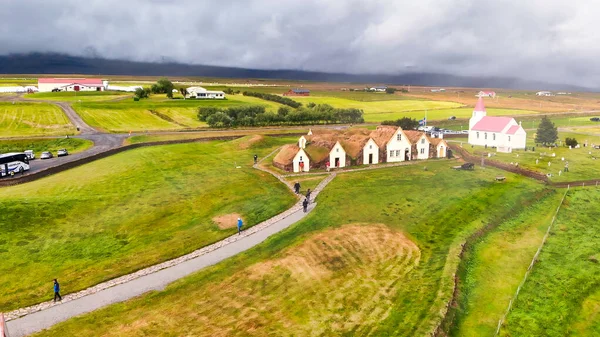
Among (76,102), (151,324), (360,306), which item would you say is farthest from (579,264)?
(76,102)

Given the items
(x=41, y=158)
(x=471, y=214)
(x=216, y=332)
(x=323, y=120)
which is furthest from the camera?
(x=323, y=120)

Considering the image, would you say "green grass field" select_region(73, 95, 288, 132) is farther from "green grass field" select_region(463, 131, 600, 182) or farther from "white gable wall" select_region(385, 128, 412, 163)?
"green grass field" select_region(463, 131, 600, 182)

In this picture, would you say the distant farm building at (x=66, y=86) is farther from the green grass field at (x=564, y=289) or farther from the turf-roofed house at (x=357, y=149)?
the green grass field at (x=564, y=289)

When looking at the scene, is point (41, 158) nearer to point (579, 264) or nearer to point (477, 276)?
point (477, 276)

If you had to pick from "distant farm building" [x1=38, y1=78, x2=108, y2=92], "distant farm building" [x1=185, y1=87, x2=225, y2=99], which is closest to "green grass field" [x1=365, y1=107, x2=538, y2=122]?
"distant farm building" [x1=185, y1=87, x2=225, y2=99]

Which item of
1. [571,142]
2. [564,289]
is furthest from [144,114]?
[564,289]

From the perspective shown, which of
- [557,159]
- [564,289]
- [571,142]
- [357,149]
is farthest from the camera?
[571,142]

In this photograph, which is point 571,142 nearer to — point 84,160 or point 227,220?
point 227,220
